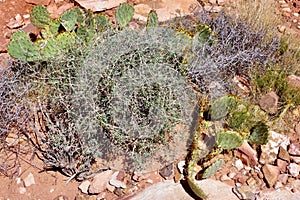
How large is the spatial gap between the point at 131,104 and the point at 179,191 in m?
0.61

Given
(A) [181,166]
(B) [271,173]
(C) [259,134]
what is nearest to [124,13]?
(A) [181,166]

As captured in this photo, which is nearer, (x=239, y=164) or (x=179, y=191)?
(x=179, y=191)

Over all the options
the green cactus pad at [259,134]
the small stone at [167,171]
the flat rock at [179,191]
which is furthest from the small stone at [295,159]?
the small stone at [167,171]

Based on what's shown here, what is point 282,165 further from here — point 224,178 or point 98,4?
point 98,4

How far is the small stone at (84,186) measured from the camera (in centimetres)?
285

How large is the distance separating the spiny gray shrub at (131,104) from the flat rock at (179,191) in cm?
16

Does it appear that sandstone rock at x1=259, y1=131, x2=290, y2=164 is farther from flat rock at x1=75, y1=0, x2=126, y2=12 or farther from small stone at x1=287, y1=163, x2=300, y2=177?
flat rock at x1=75, y1=0, x2=126, y2=12

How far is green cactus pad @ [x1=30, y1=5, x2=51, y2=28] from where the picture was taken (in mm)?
3312

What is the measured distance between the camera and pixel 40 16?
132 inches

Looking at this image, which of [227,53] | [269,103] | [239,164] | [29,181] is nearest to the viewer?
[29,181]

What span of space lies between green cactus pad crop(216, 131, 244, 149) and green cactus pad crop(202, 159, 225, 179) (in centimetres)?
10

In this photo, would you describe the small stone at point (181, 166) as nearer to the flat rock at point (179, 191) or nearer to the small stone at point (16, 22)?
the flat rock at point (179, 191)

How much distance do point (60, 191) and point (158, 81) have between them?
3.00 feet

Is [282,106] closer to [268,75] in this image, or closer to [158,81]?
[268,75]
